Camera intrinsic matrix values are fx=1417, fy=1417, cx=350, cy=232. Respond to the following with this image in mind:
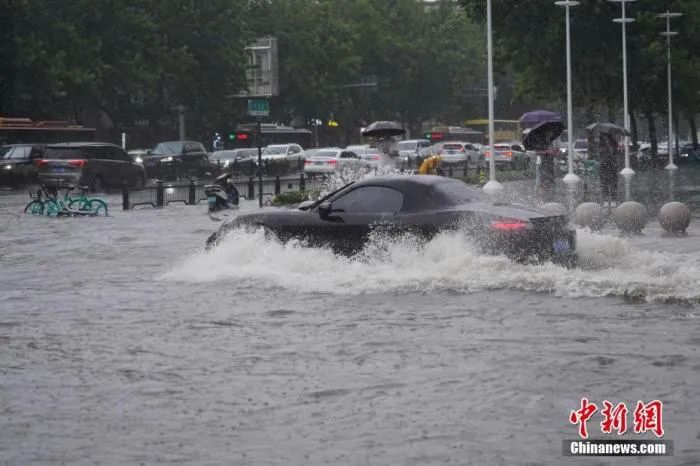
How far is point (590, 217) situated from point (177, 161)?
115ft

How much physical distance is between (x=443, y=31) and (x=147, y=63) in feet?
149

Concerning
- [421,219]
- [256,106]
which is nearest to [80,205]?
[256,106]

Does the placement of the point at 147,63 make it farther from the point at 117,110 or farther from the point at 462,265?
the point at 462,265

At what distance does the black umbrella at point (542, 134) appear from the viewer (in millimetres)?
37656

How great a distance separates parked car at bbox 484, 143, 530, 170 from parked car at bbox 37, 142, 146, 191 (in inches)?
1054

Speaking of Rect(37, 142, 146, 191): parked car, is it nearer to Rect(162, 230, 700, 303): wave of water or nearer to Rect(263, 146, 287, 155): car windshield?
Rect(263, 146, 287, 155): car windshield

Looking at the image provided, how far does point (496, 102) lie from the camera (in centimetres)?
13662

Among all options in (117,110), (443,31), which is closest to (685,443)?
(117,110)

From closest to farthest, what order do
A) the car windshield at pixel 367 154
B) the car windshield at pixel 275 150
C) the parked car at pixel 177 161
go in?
the car windshield at pixel 367 154
the parked car at pixel 177 161
the car windshield at pixel 275 150

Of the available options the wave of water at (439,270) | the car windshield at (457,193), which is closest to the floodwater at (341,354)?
the wave of water at (439,270)

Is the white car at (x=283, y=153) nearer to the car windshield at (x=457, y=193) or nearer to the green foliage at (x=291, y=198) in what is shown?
the green foliage at (x=291, y=198)

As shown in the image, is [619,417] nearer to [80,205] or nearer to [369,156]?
[80,205]

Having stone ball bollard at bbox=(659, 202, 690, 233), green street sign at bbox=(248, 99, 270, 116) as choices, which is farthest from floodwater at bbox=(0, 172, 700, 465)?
green street sign at bbox=(248, 99, 270, 116)

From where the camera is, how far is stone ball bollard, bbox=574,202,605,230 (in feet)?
85.2
